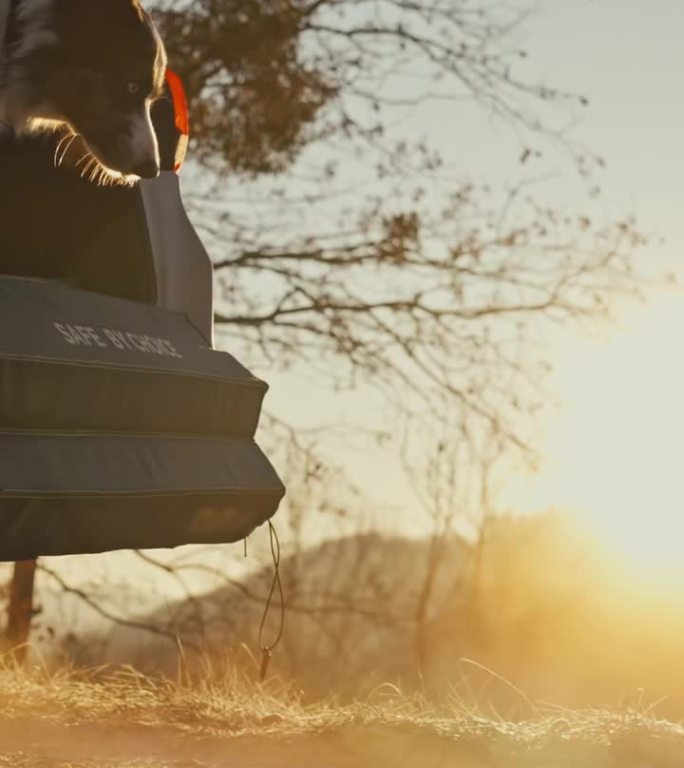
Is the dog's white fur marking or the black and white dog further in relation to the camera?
the dog's white fur marking

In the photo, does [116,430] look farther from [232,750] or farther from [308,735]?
[308,735]

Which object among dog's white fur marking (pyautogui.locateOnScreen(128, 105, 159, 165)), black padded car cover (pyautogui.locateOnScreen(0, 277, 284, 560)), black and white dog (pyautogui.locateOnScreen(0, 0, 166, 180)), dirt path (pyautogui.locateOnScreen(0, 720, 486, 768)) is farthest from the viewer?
dirt path (pyautogui.locateOnScreen(0, 720, 486, 768))

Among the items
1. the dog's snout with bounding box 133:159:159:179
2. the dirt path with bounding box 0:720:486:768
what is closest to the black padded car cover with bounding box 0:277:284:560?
the dog's snout with bounding box 133:159:159:179

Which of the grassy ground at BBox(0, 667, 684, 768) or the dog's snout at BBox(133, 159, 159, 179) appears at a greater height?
the dog's snout at BBox(133, 159, 159, 179)

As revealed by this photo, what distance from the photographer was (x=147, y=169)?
4766 mm

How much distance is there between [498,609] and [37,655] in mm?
3789

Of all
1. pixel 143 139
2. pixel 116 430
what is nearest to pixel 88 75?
pixel 143 139

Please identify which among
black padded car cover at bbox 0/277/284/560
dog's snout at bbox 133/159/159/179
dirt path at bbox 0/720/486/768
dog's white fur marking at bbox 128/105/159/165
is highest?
dog's white fur marking at bbox 128/105/159/165

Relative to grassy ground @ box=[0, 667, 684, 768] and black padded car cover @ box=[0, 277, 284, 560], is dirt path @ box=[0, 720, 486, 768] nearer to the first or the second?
grassy ground @ box=[0, 667, 684, 768]

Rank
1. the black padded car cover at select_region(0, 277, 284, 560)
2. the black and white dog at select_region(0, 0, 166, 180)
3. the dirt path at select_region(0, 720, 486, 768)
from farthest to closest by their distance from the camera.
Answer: the dirt path at select_region(0, 720, 486, 768), the black and white dog at select_region(0, 0, 166, 180), the black padded car cover at select_region(0, 277, 284, 560)

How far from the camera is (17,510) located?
414cm

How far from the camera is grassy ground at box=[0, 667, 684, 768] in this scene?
19.4 feet

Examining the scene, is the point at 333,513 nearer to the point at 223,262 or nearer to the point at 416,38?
the point at 223,262

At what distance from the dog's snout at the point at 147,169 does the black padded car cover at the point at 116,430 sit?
0.42 meters
